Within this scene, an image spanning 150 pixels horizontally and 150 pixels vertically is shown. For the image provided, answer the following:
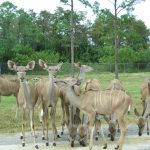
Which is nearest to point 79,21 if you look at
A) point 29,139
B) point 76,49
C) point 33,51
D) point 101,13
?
point 76,49

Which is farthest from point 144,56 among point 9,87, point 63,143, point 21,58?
point 63,143

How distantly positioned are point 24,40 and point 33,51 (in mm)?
4266

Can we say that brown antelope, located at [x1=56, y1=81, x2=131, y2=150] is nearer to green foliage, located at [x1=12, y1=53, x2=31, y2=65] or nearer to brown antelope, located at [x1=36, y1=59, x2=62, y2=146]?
brown antelope, located at [x1=36, y1=59, x2=62, y2=146]

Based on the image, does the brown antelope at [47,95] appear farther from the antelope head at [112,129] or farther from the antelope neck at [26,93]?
the antelope head at [112,129]

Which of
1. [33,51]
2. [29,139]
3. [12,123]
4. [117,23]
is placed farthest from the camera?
[33,51]

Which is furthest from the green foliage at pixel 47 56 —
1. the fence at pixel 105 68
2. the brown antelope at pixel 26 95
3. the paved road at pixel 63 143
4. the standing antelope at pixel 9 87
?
the brown antelope at pixel 26 95

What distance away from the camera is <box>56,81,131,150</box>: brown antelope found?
37.2ft

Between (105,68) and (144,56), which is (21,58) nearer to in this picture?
(105,68)

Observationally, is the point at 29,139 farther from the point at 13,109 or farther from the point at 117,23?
the point at 117,23

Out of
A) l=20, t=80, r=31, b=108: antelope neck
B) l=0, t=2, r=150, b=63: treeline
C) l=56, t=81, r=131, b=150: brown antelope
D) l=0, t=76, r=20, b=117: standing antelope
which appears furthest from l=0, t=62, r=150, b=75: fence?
l=56, t=81, r=131, b=150: brown antelope

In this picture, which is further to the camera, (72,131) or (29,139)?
(29,139)

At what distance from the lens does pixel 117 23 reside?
25.8m

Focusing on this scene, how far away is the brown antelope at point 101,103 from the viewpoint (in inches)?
447

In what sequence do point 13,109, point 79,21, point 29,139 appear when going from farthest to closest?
point 79,21, point 13,109, point 29,139
